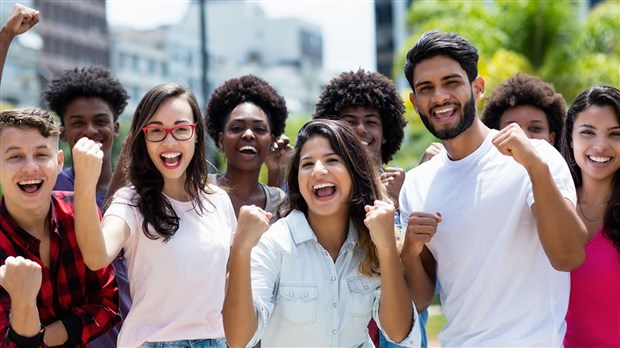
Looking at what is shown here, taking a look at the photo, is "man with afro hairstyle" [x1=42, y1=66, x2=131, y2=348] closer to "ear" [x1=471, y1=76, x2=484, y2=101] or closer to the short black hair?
the short black hair

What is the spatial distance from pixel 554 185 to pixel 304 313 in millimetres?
1221

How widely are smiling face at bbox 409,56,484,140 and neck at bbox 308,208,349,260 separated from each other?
645 millimetres

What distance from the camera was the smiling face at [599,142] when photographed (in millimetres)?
4297

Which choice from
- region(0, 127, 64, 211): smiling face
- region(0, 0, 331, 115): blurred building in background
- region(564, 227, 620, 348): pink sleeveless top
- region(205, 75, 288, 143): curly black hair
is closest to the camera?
region(0, 127, 64, 211): smiling face

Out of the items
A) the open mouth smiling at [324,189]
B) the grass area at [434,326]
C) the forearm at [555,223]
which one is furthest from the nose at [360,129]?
the grass area at [434,326]

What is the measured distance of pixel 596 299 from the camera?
164 inches

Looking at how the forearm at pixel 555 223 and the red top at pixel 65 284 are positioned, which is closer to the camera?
the forearm at pixel 555 223

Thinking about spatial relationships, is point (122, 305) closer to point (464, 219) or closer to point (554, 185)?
point (464, 219)

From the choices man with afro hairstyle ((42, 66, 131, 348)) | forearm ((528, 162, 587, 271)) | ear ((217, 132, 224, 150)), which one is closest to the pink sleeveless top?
forearm ((528, 162, 587, 271))

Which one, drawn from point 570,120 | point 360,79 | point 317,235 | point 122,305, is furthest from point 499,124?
point 122,305

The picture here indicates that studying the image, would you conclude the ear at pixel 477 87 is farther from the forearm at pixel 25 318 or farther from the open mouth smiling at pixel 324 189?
the forearm at pixel 25 318

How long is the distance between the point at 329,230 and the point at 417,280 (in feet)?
1.58

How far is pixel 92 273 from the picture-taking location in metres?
4.15

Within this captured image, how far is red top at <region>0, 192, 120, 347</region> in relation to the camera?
396 cm
